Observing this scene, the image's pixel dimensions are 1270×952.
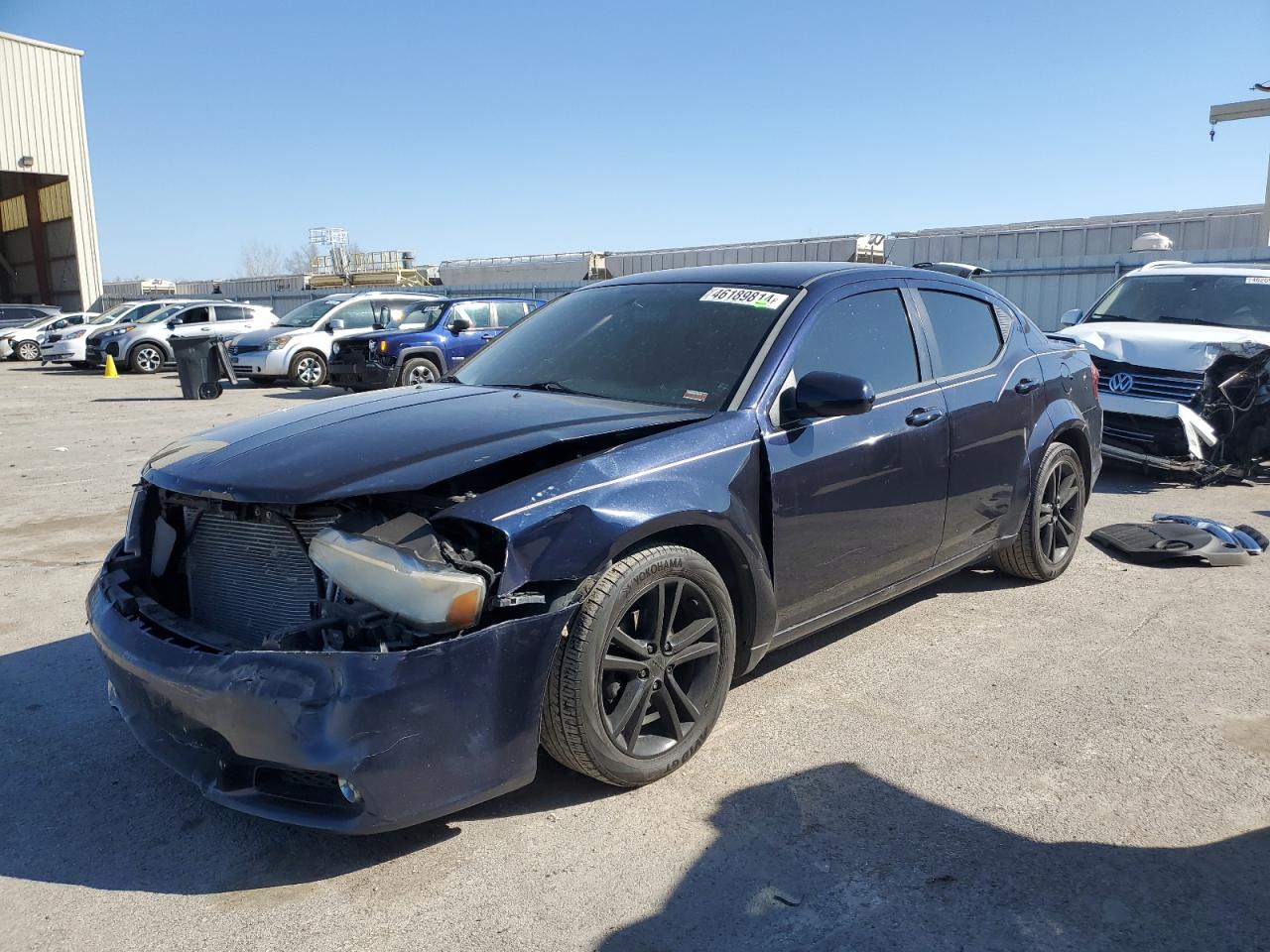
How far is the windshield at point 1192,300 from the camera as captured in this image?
8.62m

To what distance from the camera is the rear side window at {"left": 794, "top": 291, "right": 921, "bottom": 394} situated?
12.7ft

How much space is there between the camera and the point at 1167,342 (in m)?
8.07

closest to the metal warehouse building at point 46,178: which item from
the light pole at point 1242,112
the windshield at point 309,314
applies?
the windshield at point 309,314

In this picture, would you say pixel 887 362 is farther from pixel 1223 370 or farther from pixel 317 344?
pixel 317 344

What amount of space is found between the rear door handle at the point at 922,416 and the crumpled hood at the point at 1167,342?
187 inches

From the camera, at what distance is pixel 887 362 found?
4.19 meters

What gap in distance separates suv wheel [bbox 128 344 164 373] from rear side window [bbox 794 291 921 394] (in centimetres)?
2126

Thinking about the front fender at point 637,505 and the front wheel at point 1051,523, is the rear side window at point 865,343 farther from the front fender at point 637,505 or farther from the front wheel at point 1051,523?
the front wheel at point 1051,523

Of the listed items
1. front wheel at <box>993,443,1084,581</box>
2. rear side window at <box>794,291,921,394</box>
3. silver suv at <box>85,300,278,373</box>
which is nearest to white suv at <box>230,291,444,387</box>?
silver suv at <box>85,300,278,373</box>

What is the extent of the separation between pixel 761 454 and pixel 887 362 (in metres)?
1.05

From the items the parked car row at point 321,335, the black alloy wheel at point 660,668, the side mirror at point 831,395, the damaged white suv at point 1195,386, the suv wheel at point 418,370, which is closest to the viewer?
the black alloy wheel at point 660,668

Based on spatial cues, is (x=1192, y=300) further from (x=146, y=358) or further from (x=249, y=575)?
(x=146, y=358)

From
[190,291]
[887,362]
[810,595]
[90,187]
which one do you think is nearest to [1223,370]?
[887,362]

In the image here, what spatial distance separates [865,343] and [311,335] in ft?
51.5
